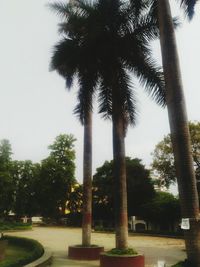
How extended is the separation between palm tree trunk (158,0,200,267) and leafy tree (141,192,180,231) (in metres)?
33.6

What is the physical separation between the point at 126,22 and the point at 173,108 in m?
7.12

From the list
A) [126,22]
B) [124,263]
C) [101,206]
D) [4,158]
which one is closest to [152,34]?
[126,22]

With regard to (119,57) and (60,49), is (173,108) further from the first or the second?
(60,49)

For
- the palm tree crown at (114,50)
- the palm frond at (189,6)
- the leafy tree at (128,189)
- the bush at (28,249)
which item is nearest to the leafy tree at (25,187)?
the leafy tree at (128,189)

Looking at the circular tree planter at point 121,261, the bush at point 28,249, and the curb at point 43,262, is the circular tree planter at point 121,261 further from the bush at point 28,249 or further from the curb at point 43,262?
the bush at point 28,249

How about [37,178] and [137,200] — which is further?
[37,178]

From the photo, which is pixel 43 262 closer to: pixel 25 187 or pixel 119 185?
pixel 119 185

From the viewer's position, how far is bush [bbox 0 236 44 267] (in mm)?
11902

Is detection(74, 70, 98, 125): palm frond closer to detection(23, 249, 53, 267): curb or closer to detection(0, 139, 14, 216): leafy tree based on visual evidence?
detection(23, 249, 53, 267): curb

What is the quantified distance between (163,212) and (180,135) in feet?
118

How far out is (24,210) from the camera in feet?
192

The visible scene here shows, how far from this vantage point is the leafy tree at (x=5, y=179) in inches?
1908

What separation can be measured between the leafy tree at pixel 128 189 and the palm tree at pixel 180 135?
42.5 m

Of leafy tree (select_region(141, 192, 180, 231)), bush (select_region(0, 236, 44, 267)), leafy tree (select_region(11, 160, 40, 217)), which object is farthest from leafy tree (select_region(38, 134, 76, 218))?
bush (select_region(0, 236, 44, 267))
